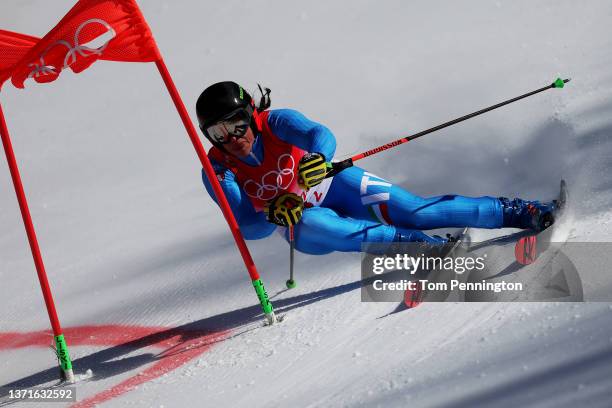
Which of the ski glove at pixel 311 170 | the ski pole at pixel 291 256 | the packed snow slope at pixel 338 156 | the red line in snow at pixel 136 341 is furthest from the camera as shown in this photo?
the ski pole at pixel 291 256

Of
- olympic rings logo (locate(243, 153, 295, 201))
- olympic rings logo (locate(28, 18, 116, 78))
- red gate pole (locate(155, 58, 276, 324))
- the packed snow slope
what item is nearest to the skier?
olympic rings logo (locate(243, 153, 295, 201))

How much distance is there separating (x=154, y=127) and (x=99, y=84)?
6.71 feet

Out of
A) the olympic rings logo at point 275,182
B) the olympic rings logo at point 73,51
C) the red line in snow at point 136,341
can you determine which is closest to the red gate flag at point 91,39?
the olympic rings logo at point 73,51

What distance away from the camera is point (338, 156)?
6590 millimetres

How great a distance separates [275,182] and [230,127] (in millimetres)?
371

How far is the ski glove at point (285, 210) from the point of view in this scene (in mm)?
3572

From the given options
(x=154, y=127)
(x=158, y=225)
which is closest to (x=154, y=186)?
(x=158, y=225)

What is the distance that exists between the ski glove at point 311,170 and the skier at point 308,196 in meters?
0.06

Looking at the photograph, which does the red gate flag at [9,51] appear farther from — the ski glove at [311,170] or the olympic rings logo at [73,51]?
the ski glove at [311,170]

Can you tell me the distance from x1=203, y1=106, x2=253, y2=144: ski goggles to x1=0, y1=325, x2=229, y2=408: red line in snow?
951mm

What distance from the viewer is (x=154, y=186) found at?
7.47 m

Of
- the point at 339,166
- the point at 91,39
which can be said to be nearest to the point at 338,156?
the point at 339,166

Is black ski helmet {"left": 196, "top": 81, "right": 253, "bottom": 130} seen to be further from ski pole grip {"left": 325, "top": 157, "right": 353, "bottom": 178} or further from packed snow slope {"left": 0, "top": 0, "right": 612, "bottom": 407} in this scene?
packed snow slope {"left": 0, "top": 0, "right": 612, "bottom": 407}

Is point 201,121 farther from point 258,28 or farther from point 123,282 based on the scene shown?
point 258,28
